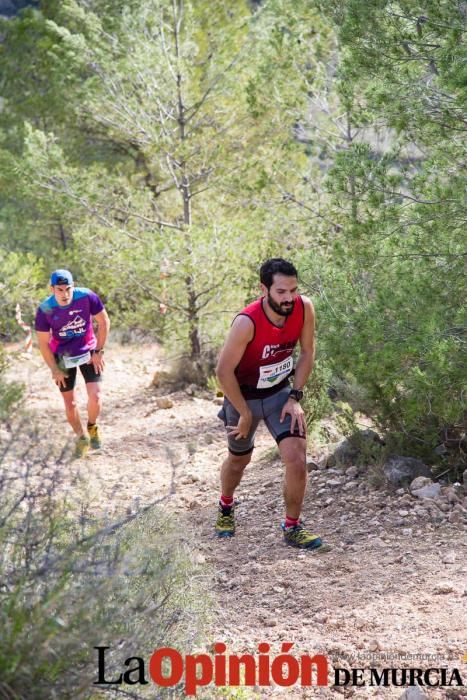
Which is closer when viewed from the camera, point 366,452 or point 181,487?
point 366,452

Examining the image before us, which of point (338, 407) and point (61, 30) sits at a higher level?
point (61, 30)

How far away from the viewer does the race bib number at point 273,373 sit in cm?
464

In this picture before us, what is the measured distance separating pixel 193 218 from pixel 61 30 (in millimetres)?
2947

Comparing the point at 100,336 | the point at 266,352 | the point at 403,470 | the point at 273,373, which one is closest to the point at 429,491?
Answer: the point at 403,470

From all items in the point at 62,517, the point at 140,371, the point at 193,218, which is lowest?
the point at 140,371

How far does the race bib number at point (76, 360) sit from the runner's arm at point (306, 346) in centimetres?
256

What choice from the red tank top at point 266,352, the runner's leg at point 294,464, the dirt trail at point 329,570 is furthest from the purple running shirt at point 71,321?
the runner's leg at point 294,464

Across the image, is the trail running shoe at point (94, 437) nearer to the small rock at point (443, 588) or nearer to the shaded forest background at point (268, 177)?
the shaded forest background at point (268, 177)

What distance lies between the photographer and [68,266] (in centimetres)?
1377

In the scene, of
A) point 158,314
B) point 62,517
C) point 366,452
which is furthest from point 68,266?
point 62,517

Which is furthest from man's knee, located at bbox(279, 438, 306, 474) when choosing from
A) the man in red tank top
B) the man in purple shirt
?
the man in purple shirt

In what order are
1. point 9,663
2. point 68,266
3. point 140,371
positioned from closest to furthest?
point 9,663
point 140,371
point 68,266

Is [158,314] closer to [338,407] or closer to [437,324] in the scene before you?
[338,407]

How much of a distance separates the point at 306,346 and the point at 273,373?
0.27 metres
